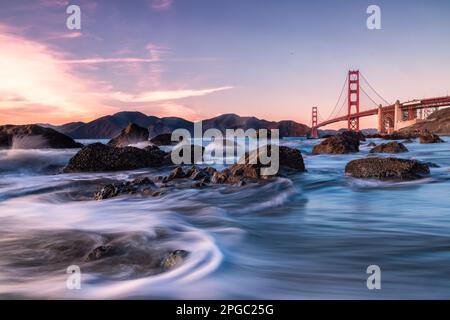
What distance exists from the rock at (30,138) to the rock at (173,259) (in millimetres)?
13817

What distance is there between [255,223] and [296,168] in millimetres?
4699

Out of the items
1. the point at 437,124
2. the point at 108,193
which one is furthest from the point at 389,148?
the point at 437,124

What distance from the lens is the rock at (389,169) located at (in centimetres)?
805

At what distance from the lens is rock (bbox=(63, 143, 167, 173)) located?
10.3 meters

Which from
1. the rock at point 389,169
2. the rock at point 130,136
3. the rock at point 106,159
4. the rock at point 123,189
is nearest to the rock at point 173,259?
the rock at point 123,189

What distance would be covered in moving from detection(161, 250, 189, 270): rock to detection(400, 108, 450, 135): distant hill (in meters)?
62.2

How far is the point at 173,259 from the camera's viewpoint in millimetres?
3219

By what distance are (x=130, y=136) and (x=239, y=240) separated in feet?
55.1

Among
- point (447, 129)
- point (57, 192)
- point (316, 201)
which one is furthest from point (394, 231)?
point (447, 129)

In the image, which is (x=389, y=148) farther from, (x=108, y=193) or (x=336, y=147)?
(x=108, y=193)
